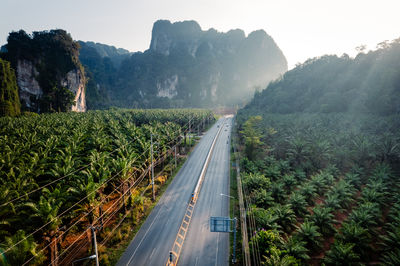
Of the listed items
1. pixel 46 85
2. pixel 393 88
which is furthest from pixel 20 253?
pixel 46 85

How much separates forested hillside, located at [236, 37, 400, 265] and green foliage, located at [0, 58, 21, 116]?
8724 cm

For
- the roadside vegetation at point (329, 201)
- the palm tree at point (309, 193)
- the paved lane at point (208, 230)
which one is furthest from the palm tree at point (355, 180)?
the paved lane at point (208, 230)

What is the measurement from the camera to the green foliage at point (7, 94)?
6849 centimetres

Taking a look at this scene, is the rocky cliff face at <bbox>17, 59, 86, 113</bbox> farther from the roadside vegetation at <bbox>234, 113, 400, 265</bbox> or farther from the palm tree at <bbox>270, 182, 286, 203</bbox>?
the palm tree at <bbox>270, 182, 286, 203</bbox>

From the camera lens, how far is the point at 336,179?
36125 mm

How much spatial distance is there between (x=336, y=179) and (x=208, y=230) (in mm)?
29125

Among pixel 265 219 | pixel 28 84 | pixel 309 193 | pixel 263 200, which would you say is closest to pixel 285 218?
pixel 265 219

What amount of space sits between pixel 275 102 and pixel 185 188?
100663 mm

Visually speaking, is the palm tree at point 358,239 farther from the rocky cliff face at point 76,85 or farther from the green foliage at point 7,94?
the rocky cliff face at point 76,85

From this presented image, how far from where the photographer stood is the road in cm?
1917

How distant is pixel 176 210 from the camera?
2691 centimetres

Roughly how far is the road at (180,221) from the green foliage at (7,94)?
2948 inches

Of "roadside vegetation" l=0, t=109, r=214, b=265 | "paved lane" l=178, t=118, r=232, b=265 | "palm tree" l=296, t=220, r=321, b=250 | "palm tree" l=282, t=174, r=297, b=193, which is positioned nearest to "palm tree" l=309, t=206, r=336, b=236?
"palm tree" l=296, t=220, r=321, b=250

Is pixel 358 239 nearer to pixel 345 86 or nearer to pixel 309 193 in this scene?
pixel 309 193
